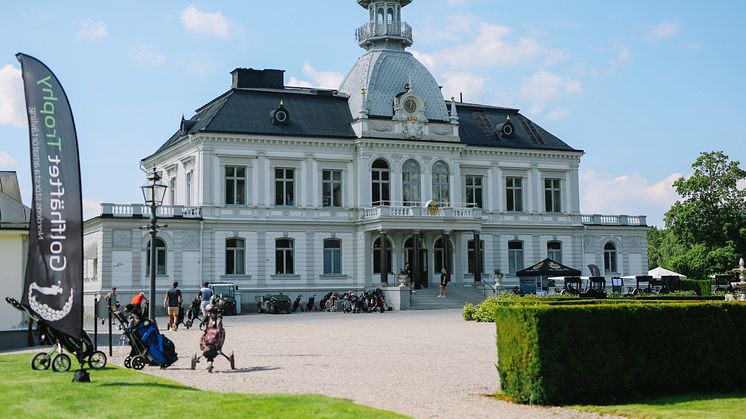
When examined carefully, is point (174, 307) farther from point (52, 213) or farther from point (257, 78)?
point (257, 78)

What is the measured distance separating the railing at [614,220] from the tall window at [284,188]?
813 inches

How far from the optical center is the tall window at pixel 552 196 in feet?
203

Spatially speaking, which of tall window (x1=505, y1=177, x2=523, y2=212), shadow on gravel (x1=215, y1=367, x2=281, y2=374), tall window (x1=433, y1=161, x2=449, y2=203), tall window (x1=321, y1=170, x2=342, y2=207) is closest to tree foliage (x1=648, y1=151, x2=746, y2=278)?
tall window (x1=505, y1=177, x2=523, y2=212)

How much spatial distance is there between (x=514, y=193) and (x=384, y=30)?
1372cm

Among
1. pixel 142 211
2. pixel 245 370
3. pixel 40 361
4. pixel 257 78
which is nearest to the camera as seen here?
pixel 245 370

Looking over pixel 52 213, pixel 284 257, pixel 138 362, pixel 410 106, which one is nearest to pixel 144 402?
pixel 52 213

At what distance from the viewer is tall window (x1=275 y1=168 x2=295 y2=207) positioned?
54.3 m

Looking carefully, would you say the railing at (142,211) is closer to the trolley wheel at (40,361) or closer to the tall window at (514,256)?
the tall window at (514,256)

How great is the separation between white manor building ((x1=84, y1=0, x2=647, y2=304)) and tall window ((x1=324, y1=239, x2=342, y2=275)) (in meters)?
0.09

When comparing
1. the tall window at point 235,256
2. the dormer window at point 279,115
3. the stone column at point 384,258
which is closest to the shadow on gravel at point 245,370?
the tall window at point 235,256

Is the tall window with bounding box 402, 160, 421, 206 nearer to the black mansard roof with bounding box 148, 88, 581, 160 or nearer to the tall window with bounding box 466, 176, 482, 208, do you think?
the black mansard roof with bounding box 148, 88, 581, 160

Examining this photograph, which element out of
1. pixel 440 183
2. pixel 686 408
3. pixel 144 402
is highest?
pixel 440 183

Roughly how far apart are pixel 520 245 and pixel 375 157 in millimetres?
12231

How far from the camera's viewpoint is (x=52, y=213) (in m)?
15.6
